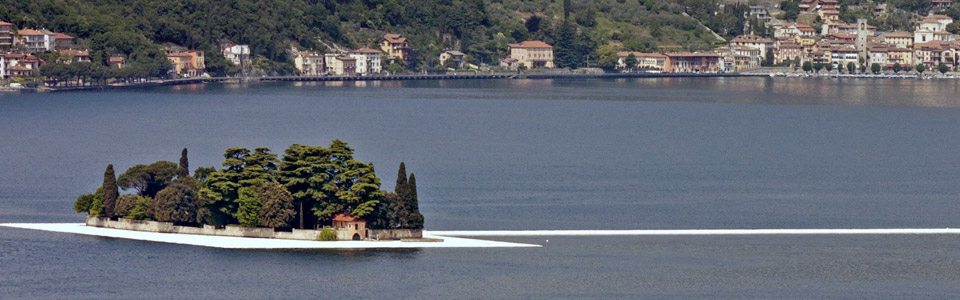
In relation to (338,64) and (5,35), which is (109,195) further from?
(338,64)

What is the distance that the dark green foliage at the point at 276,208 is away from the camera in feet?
142

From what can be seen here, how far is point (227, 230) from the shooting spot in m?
44.1

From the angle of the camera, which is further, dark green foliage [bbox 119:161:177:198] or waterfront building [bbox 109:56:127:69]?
waterfront building [bbox 109:56:127:69]

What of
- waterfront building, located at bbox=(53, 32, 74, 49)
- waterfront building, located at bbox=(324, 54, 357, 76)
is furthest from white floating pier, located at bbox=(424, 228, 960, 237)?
waterfront building, located at bbox=(324, 54, 357, 76)

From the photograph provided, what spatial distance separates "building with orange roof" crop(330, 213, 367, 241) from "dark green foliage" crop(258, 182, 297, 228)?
1224 mm

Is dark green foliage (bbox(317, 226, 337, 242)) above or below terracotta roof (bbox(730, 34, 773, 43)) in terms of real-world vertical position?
below

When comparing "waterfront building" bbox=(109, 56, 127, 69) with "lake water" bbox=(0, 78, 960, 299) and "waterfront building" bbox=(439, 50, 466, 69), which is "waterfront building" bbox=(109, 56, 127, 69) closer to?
"lake water" bbox=(0, 78, 960, 299)

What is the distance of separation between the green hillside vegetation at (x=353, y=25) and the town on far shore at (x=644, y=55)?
1.24 meters

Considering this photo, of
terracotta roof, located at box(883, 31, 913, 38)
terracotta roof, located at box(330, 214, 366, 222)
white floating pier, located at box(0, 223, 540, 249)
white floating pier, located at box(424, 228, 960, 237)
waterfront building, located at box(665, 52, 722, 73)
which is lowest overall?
white floating pier, located at box(424, 228, 960, 237)

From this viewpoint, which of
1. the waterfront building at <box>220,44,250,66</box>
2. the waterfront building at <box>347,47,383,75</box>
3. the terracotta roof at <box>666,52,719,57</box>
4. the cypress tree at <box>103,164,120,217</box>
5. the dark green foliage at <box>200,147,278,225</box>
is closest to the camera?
the dark green foliage at <box>200,147,278,225</box>

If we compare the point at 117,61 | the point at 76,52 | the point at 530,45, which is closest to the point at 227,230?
Answer: the point at 76,52

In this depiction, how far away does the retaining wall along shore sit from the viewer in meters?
43.3

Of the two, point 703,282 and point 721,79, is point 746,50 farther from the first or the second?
point 703,282

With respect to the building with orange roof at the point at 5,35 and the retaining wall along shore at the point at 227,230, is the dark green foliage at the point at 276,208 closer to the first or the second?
the retaining wall along shore at the point at 227,230
